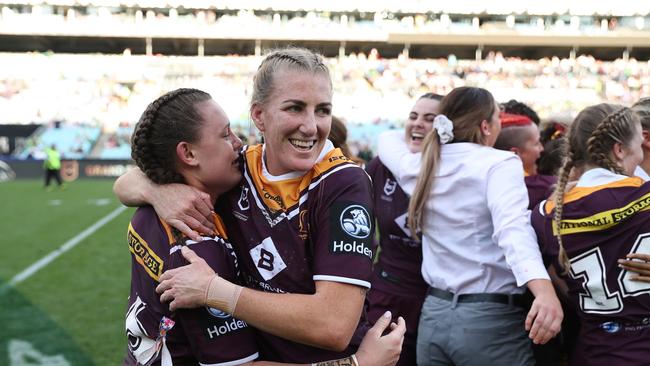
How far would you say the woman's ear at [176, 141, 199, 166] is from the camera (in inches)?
78.5

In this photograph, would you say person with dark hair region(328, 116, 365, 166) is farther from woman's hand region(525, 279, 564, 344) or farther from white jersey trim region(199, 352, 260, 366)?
white jersey trim region(199, 352, 260, 366)

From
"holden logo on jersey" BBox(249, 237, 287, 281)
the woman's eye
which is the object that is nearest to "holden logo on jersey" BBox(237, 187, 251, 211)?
"holden logo on jersey" BBox(249, 237, 287, 281)

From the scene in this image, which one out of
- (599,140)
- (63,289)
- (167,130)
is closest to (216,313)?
(167,130)

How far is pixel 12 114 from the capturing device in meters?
31.6

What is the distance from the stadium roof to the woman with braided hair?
45.5 m

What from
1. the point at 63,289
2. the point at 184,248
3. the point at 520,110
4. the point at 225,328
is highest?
the point at 520,110

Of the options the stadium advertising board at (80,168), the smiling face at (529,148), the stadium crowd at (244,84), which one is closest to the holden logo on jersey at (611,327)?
the smiling face at (529,148)

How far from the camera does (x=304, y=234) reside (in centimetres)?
190

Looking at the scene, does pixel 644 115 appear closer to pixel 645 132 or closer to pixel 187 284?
pixel 645 132

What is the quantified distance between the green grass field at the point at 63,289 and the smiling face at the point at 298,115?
3.72m

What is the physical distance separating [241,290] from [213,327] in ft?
0.43

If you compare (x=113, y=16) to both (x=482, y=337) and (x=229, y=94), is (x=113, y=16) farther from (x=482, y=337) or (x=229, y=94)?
(x=482, y=337)

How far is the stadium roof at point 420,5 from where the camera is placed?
46.1 m

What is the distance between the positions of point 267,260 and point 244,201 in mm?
211
